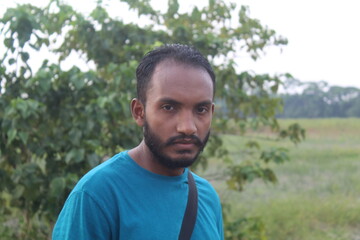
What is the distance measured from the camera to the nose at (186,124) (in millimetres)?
1204

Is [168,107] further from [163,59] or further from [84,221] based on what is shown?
[84,221]

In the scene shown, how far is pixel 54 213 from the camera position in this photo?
281 centimetres

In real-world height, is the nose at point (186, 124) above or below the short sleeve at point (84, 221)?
above

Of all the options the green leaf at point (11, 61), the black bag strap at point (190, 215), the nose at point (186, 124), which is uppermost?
the green leaf at point (11, 61)

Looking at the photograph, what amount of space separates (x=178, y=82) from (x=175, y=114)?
75 millimetres

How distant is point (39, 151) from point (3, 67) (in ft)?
1.68

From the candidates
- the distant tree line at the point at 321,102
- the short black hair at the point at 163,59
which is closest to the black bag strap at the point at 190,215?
the short black hair at the point at 163,59

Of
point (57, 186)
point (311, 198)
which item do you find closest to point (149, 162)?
point (57, 186)

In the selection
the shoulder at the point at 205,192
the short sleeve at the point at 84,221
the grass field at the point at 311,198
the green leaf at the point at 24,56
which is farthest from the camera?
the grass field at the point at 311,198

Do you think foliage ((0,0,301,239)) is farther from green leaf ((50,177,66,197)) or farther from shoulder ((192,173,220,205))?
shoulder ((192,173,220,205))

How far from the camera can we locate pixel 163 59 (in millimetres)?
1264

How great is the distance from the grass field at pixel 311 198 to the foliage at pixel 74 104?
83 centimetres

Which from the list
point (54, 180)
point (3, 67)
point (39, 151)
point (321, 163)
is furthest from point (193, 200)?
point (321, 163)

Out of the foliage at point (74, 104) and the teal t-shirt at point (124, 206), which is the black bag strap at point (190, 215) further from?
the foliage at point (74, 104)
